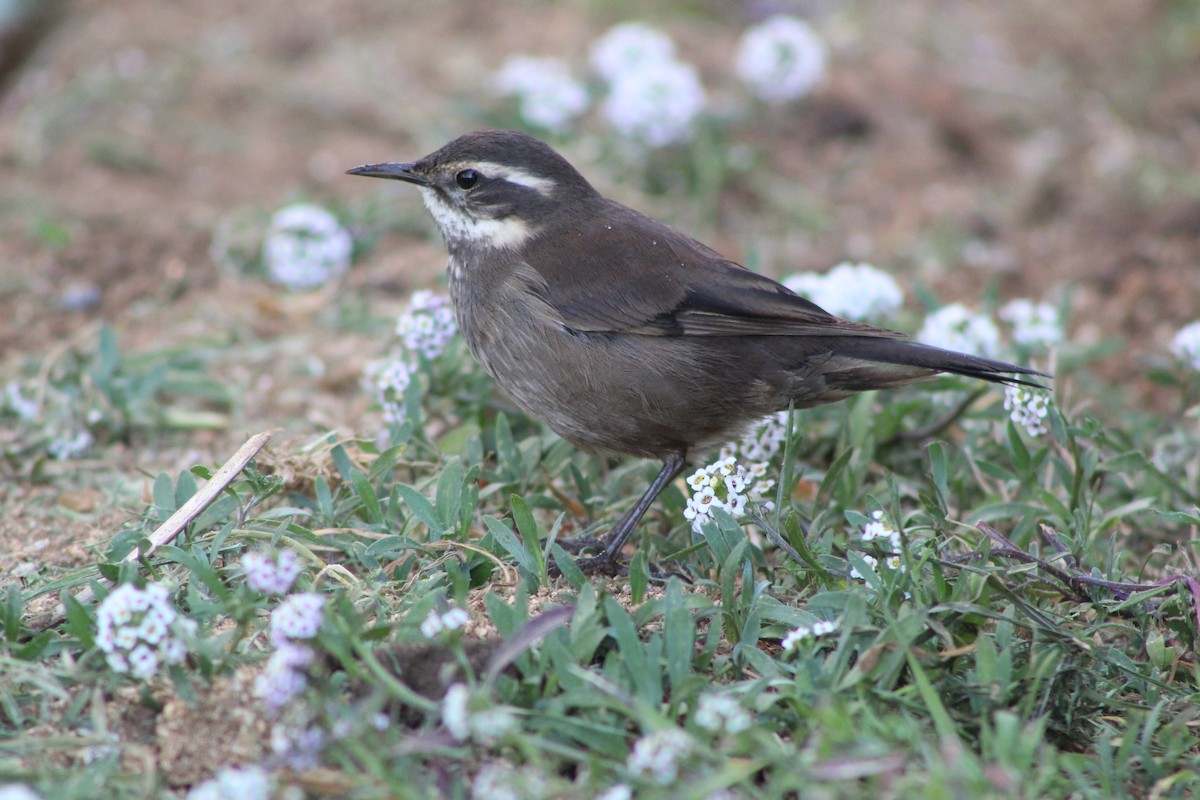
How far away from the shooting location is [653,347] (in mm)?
4766

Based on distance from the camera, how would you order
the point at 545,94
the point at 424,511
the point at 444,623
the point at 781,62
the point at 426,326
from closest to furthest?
the point at 444,623
the point at 424,511
the point at 426,326
the point at 545,94
the point at 781,62

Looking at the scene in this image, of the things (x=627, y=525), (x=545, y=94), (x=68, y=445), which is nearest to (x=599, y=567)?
(x=627, y=525)

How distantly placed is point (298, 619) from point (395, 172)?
2.72 meters

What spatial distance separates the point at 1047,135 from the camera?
9.12 meters

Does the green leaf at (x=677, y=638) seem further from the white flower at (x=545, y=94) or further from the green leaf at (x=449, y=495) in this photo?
the white flower at (x=545, y=94)

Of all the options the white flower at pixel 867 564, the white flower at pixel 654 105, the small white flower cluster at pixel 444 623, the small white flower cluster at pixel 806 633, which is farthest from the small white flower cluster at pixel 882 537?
the white flower at pixel 654 105

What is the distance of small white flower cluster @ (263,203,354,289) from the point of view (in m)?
6.75

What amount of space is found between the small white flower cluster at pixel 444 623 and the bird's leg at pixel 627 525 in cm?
109

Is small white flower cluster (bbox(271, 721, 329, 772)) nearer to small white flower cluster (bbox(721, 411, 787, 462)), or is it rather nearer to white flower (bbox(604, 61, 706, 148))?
small white flower cluster (bbox(721, 411, 787, 462))

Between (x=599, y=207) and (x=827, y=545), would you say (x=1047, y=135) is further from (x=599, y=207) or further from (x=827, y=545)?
(x=827, y=545)

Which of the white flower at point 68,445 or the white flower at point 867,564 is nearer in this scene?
the white flower at point 867,564

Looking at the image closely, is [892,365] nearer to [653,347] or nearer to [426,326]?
[653,347]

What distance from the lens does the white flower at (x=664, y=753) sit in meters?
2.86

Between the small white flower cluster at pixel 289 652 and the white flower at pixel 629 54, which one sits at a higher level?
the white flower at pixel 629 54
